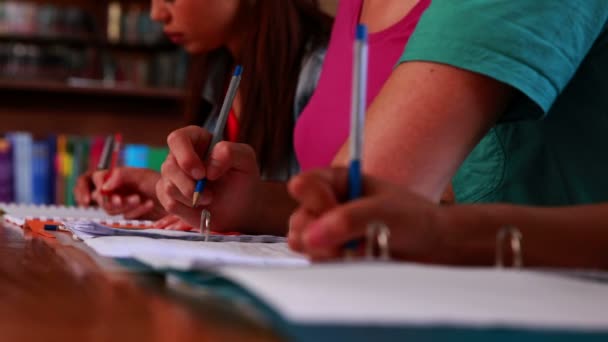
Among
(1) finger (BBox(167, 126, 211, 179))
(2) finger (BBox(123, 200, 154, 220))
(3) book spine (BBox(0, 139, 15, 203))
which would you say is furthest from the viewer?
(3) book spine (BBox(0, 139, 15, 203))

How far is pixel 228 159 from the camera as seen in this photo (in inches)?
38.4

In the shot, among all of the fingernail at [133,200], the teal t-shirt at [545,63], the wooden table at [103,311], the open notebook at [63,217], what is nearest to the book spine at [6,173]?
the open notebook at [63,217]

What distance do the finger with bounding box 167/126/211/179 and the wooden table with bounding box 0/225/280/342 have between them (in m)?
0.36

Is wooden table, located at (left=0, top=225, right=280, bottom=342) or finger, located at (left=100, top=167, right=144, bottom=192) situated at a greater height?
wooden table, located at (left=0, top=225, right=280, bottom=342)

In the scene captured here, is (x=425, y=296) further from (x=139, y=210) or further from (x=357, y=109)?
(x=139, y=210)

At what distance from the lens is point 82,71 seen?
14.7ft

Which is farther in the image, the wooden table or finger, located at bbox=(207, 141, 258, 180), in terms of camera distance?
finger, located at bbox=(207, 141, 258, 180)

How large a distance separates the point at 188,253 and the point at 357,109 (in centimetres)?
18

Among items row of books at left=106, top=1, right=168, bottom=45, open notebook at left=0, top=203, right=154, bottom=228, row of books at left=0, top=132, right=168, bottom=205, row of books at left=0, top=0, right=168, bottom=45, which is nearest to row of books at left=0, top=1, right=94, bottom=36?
row of books at left=0, top=0, right=168, bottom=45

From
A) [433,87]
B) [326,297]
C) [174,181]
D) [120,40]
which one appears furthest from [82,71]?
[326,297]

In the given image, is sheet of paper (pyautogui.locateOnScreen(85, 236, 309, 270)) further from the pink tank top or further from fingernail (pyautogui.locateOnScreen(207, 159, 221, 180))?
the pink tank top

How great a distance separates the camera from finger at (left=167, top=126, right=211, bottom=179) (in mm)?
963

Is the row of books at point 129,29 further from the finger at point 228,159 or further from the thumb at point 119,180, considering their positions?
the finger at point 228,159

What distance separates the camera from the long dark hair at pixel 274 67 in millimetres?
1592
